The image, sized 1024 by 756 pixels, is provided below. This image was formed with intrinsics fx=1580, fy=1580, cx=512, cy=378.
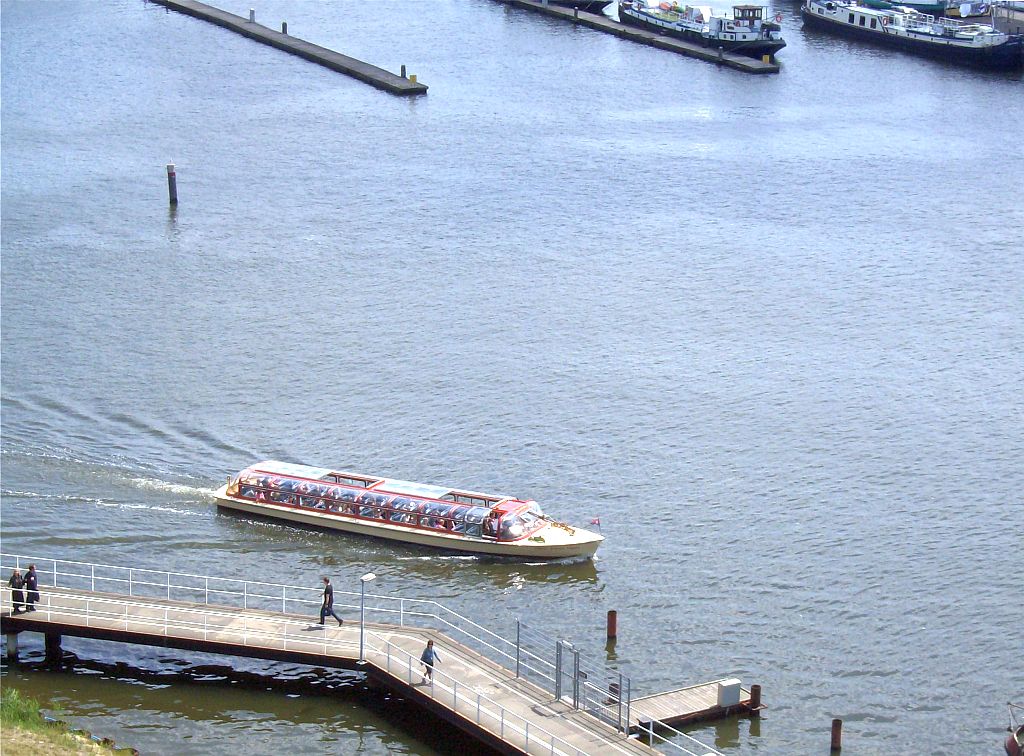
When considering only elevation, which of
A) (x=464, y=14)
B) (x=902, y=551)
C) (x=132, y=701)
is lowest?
(x=132, y=701)

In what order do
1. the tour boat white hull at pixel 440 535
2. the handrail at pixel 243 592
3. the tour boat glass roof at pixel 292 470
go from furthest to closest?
1. the tour boat glass roof at pixel 292 470
2. the tour boat white hull at pixel 440 535
3. the handrail at pixel 243 592

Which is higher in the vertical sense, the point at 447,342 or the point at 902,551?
the point at 447,342

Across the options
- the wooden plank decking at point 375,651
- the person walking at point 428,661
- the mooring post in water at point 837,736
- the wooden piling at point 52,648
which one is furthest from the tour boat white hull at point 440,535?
the mooring post in water at point 837,736

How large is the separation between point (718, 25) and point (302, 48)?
41786 mm

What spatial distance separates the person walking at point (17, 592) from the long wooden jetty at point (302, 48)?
3657 inches

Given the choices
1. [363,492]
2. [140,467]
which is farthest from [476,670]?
[140,467]

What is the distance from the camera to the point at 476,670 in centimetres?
5306

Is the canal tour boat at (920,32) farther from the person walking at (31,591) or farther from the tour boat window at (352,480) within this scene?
the person walking at (31,591)

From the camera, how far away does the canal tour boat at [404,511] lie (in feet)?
214

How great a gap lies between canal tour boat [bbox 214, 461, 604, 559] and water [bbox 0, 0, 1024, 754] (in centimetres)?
94

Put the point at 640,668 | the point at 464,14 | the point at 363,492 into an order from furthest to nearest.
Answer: the point at 464,14
the point at 363,492
the point at 640,668

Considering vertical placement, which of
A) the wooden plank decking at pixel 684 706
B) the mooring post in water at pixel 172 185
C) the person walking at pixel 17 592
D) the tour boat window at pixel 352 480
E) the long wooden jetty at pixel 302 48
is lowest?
the wooden plank decking at pixel 684 706

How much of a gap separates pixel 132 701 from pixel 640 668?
58.8 feet

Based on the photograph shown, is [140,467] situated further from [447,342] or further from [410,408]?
[447,342]
